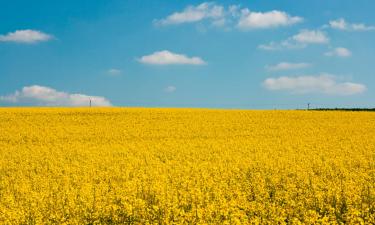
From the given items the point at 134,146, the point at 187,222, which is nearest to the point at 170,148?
the point at 134,146

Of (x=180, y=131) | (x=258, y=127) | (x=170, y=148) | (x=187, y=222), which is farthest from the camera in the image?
(x=258, y=127)

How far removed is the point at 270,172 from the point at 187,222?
650 centimetres

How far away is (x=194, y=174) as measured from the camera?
1299cm

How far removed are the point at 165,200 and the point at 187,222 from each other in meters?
1.71

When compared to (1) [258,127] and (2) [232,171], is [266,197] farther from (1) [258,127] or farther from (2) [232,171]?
(1) [258,127]

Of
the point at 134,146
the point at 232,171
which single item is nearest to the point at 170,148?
the point at 134,146

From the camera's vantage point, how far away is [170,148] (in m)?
19.4

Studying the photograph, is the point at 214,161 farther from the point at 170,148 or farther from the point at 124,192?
the point at 124,192

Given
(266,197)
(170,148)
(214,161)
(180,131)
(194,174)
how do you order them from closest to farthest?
(266,197), (194,174), (214,161), (170,148), (180,131)

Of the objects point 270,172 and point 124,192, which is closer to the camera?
point 124,192

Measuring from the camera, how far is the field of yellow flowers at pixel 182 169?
8578 mm

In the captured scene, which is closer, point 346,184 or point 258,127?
point 346,184

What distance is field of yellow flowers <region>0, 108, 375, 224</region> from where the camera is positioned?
28.1 ft

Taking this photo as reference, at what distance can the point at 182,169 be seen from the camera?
538 inches
